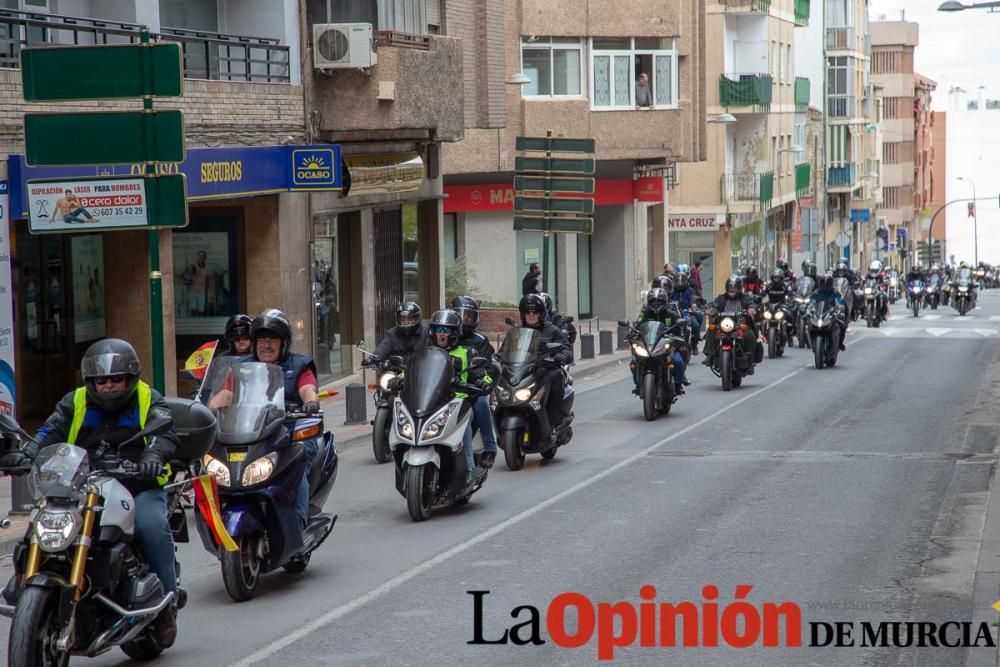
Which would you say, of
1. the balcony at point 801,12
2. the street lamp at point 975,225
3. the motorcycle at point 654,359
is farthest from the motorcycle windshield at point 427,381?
the street lamp at point 975,225

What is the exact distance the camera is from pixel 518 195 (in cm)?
2852

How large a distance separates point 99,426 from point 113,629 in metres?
1.03

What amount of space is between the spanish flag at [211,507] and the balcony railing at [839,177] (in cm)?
7244

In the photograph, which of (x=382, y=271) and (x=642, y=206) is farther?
(x=642, y=206)

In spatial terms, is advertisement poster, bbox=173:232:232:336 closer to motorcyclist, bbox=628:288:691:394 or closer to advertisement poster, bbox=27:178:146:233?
motorcyclist, bbox=628:288:691:394

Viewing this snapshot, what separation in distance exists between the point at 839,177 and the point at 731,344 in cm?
5849

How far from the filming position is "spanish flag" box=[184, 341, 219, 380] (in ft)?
48.2

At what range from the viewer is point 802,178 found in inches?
2707

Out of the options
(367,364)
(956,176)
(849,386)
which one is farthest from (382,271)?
(956,176)

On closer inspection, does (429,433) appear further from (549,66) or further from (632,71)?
(632,71)

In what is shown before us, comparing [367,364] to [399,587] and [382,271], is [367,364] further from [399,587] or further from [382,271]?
[382,271]

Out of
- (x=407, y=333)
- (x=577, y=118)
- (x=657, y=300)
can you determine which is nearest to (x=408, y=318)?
(x=407, y=333)

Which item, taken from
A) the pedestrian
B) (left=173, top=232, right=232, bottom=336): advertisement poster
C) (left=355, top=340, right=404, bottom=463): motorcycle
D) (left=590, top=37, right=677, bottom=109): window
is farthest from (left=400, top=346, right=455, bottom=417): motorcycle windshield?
(left=590, top=37, right=677, bottom=109): window

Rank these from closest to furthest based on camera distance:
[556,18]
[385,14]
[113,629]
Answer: [113,629]
[385,14]
[556,18]
